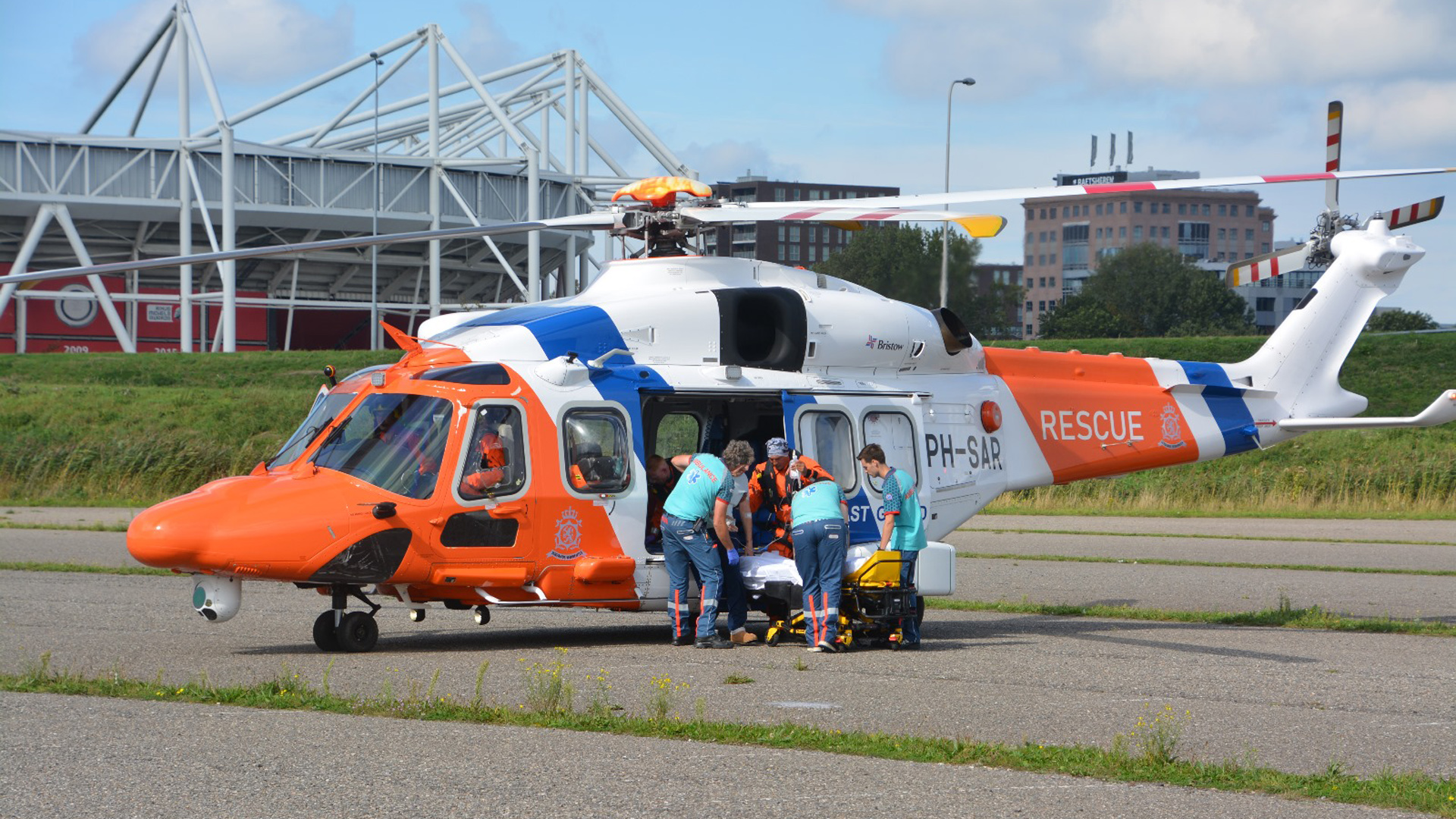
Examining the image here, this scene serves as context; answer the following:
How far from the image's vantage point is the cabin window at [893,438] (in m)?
13.6

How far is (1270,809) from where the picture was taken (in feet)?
21.5

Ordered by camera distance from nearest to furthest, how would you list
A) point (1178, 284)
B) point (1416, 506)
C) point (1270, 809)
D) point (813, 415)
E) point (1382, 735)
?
point (1270, 809) → point (1382, 735) → point (813, 415) → point (1416, 506) → point (1178, 284)

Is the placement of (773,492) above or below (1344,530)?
above

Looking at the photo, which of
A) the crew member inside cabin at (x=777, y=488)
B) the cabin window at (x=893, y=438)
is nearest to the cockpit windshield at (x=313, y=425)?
the crew member inside cabin at (x=777, y=488)

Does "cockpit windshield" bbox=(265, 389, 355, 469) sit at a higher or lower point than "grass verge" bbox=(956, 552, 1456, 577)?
higher

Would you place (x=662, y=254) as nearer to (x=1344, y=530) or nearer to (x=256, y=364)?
(x=1344, y=530)

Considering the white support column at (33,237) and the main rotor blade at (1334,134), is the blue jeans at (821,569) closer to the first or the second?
the main rotor blade at (1334,134)

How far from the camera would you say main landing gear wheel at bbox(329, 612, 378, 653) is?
1177 centimetres

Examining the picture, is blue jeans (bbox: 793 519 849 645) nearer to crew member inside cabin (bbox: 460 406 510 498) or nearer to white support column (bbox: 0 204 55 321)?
crew member inside cabin (bbox: 460 406 510 498)

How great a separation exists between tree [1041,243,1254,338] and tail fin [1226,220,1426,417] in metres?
81.5

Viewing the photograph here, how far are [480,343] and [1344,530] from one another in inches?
777

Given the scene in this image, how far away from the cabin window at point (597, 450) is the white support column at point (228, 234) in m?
40.7

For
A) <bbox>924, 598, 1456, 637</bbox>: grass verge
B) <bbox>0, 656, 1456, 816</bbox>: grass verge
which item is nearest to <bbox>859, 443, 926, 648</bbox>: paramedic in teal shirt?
<bbox>924, 598, 1456, 637</bbox>: grass verge

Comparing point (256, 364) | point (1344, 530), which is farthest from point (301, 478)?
point (256, 364)
